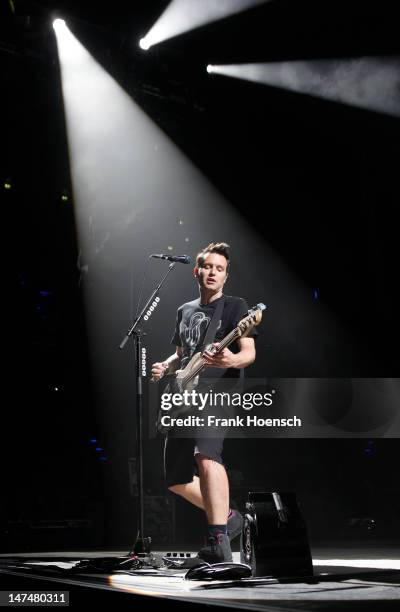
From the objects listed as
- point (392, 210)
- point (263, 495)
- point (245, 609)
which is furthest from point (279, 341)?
point (245, 609)

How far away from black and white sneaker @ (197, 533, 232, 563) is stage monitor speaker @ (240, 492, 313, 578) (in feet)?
0.97

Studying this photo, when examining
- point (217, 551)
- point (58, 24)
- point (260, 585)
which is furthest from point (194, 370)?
point (58, 24)

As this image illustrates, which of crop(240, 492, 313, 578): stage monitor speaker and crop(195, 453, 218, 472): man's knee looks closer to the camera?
crop(240, 492, 313, 578): stage monitor speaker

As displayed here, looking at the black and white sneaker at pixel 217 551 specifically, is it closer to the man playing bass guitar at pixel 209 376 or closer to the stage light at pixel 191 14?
the man playing bass guitar at pixel 209 376

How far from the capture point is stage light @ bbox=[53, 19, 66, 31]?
604 centimetres

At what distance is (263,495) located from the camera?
355cm

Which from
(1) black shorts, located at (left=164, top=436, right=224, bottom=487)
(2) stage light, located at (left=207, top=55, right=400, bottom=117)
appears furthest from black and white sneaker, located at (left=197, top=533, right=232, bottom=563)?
(2) stage light, located at (left=207, top=55, right=400, bottom=117)

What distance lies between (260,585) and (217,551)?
25.5 inches

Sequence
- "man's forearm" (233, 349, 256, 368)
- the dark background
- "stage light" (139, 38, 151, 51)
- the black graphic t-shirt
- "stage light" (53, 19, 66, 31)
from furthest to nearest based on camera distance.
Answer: the dark background < "stage light" (139, 38, 151, 51) < "stage light" (53, 19, 66, 31) < the black graphic t-shirt < "man's forearm" (233, 349, 256, 368)

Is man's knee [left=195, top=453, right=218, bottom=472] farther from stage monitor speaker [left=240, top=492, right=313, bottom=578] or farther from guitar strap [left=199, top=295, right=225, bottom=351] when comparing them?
guitar strap [left=199, top=295, right=225, bottom=351]

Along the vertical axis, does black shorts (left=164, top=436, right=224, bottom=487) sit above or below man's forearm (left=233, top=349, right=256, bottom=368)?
below

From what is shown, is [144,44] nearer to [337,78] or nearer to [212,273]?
[337,78]

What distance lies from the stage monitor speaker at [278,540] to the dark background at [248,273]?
12.0ft

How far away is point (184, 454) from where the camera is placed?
4.20 m
